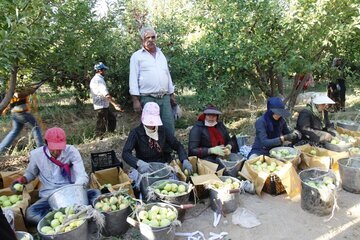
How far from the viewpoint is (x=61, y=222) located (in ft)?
8.71

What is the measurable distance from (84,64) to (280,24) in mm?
3284

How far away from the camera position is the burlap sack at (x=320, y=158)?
13.6 feet

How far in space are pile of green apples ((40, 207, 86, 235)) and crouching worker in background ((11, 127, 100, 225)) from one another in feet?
1.45

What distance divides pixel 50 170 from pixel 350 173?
346cm

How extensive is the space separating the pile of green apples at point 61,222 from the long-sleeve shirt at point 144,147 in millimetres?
1102

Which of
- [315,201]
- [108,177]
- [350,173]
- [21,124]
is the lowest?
[315,201]

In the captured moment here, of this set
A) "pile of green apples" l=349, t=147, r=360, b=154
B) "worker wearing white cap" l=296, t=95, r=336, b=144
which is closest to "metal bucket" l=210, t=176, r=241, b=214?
"worker wearing white cap" l=296, t=95, r=336, b=144

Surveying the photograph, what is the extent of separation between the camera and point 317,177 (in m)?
3.56

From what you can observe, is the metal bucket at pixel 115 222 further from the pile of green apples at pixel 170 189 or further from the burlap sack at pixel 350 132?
the burlap sack at pixel 350 132

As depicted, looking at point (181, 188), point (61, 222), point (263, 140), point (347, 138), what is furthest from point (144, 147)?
point (347, 138)

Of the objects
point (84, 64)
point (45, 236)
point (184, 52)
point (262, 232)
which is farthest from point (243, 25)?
point (45, 236)

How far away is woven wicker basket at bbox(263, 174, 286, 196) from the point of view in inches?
151

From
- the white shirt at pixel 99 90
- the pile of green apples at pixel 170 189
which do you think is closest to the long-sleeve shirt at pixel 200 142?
the pile of green apples at pixel 170 189

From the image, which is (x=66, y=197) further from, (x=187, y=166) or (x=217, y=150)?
(x=217, y=150)
